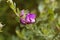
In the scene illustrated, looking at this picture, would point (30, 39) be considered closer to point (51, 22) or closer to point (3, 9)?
point (51, 22)

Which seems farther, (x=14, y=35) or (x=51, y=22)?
(x=14, y=35)

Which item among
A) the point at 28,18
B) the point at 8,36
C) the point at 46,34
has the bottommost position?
the point at 8,36

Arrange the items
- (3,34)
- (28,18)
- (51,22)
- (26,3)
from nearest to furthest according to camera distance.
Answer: (28,18), (51,22), (3,34), (26,3)

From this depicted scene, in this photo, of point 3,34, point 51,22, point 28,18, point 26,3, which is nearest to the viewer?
point 28,18

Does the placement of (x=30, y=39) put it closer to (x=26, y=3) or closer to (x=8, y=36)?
(x=8, y=36)

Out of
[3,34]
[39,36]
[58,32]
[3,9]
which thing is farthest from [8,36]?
[58,32]

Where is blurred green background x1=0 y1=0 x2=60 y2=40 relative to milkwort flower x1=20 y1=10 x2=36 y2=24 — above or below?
below

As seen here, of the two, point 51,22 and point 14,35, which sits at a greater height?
point 51,22

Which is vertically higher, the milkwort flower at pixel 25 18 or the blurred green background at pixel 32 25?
the milkwort flower at pixel 25 18
